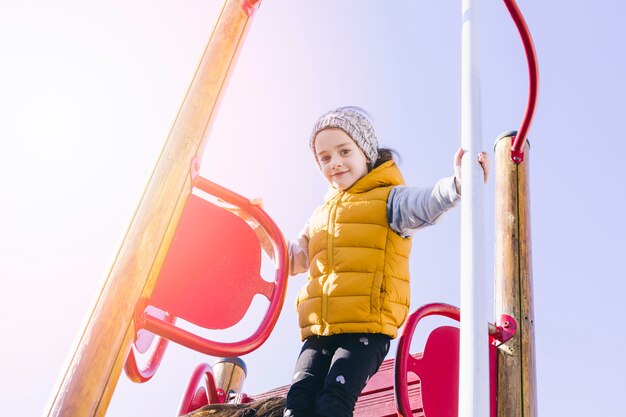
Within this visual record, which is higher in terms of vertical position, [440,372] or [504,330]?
[504,330]

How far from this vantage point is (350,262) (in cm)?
226

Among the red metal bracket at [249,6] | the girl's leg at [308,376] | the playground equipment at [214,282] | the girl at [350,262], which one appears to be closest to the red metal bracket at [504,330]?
the playground equipment at [214,282]

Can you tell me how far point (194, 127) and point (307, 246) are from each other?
96 cm

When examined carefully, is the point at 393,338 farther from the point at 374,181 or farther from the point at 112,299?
the point at 112,299

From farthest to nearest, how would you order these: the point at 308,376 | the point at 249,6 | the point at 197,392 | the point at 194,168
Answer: the point at 197,392, the point at 308,376, the point at 249,6, the point at 194,168

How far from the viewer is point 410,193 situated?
2.29m

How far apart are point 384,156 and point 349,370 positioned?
1004mm

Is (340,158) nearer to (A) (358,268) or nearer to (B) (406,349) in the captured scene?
(A) (358,268)

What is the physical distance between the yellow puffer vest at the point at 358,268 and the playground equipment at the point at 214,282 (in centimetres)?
13

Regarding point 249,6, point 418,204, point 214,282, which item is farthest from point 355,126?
point 214,282

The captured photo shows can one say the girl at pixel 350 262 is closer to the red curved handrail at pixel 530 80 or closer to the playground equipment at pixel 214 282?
the playground equipment at pixel 214 282

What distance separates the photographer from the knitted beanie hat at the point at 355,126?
8.29 feet

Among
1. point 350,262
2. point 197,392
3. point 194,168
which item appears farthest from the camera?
point 197,392

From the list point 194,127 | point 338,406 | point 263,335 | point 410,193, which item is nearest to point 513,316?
point 410,193
